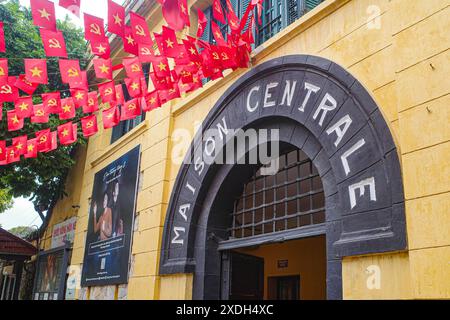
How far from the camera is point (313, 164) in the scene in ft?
17.4

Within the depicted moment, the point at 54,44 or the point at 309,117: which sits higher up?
the point at 54,44

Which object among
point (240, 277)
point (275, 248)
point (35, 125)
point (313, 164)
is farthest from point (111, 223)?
point (313, 164)

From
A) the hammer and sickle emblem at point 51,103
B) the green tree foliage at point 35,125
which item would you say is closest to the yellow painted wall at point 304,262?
the hammer and sickle emblem at point 51,103

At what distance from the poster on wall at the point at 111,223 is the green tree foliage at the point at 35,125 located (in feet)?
6.80

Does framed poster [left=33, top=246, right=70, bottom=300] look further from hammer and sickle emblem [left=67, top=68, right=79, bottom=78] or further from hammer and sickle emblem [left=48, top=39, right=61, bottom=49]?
hammer and sickle emblem [left=48, top=39, right=61, bottom=49]

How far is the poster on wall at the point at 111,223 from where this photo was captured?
845 cm

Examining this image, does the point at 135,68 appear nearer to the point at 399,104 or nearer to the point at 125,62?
the point at 125,62

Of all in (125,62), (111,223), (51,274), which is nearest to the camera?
(125,62)

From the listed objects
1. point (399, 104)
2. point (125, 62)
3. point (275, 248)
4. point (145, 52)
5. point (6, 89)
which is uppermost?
point (125, 62)

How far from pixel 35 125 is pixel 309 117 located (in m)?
7.87

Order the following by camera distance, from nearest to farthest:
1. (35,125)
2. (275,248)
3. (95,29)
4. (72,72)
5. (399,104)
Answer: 1. (399,104)
2. (95,29)
3. (72,72)
4. (35,125)
5. (275,248)

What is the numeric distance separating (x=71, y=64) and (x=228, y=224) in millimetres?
3246
